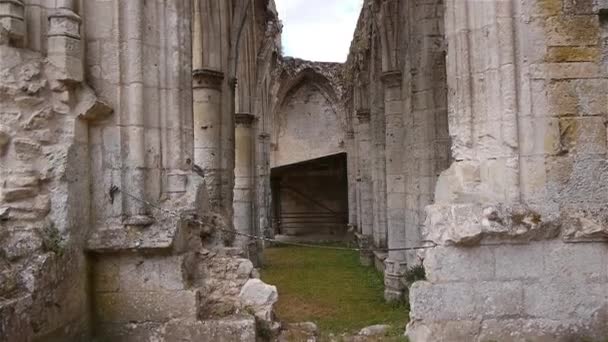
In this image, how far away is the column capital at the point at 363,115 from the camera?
13.9 metres

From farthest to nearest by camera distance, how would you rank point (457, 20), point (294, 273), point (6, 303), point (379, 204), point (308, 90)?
1. point (308, 90)
2. point (379, 204)
3. point (294, 273)
4. point (457, 20)
5. point (6, 303)

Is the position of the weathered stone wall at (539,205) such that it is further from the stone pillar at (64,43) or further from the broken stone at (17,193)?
the stone pillar at (64,43)

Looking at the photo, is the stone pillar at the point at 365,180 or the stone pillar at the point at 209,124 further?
the stone pillar at the point at 365,180

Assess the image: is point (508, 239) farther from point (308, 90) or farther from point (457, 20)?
point (308, 90)

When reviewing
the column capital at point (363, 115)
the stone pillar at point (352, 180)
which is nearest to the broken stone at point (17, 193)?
the column capital at point (363, 115)

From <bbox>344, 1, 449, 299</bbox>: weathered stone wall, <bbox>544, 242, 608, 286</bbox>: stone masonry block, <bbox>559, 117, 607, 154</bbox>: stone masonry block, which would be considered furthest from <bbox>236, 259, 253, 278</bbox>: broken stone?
<bbox>344, 1, 449, 299</bbox>: weathered stone wall

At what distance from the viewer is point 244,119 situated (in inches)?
506

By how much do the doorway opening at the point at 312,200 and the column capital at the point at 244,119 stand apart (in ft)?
24.7

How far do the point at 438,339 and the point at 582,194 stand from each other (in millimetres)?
1543

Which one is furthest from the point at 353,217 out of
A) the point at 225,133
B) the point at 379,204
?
the point at 225,133

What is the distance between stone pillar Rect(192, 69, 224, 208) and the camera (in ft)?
29.4

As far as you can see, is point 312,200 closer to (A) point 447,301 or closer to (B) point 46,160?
(A) point 447,301

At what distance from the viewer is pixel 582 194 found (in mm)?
3918

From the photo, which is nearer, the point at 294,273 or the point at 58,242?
the point at 58,242
